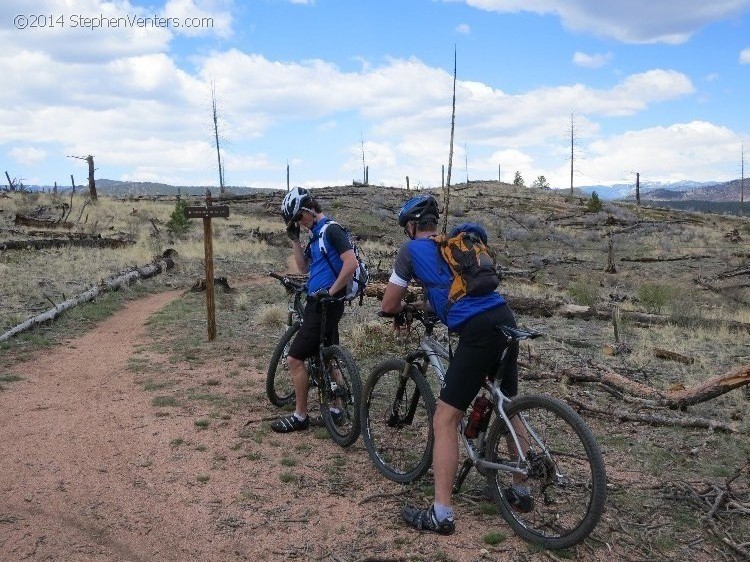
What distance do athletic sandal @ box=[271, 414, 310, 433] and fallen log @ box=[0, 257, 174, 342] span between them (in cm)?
628

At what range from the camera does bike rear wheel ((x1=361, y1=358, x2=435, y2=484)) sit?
4.69 metres

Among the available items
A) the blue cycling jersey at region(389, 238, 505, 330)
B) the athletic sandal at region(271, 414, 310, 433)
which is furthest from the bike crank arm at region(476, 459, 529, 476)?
the athletic sandal at region(271, 414, 310, 433)

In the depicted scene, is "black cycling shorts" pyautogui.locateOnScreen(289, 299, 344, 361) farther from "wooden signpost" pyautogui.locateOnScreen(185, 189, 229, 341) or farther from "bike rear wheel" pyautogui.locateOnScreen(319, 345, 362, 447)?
"wooden signpost" pyautogui.locateOnScreen(185, 189, 229, 341)

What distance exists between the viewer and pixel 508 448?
393 cm

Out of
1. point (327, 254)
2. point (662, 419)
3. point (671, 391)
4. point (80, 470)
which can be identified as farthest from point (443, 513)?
point (671, 391)

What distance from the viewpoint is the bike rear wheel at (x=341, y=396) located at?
534 cm

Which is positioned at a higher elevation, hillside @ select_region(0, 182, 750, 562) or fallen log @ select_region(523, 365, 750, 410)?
fallen log @ select_region(523, 365, 750, 410)

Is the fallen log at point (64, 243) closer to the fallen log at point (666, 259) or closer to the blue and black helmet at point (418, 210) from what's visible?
the blue and black helmet at point (418, 210)

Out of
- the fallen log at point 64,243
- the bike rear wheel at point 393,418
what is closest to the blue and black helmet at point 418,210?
the bike rear wheel at point 393,418

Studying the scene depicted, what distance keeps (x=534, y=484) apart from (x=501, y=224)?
38803 millimetres

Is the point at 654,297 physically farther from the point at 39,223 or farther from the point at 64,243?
the point at 39,223

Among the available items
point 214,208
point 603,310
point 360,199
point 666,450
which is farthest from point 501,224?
point 666,450

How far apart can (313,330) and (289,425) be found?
110cm

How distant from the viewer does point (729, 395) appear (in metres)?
7.40
